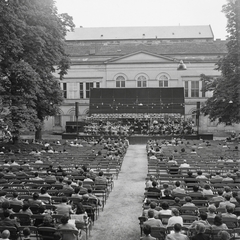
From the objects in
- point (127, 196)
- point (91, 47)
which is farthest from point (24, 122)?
point (91, 47)

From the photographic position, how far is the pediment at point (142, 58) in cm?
5191

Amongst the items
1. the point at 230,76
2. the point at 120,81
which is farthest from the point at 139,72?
the point at 230,76

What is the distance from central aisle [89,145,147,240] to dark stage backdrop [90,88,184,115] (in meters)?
28.0

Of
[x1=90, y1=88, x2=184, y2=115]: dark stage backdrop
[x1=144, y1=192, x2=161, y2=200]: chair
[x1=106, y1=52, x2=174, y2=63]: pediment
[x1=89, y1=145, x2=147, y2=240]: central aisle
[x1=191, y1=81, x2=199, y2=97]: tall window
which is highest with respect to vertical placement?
[x1=106, y1=52, x2=174, y2=63]: pediment

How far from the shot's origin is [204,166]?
17.1 meters

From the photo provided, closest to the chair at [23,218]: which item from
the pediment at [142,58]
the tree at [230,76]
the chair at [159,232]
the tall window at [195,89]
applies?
the chair at [159,232]

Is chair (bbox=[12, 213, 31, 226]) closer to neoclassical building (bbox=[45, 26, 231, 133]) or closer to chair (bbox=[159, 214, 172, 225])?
chair (bbox=[159, 214, 172, 225])

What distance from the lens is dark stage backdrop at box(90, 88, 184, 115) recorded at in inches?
1804

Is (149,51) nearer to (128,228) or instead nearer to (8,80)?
(8,80)

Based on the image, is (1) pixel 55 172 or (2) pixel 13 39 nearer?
(1) pixel 55 172

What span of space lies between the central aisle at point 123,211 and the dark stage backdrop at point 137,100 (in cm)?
2795

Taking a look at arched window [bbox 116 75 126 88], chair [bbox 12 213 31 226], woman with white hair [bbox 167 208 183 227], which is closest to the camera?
woman with white hair [bbox 167 208 183 227]

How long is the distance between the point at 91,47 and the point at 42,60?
32349mm

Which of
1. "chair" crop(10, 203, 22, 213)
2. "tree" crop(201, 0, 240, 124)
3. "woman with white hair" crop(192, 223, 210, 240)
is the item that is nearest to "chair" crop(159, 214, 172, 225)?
"woman with white hair" crop(192, 223, 210, 240)
